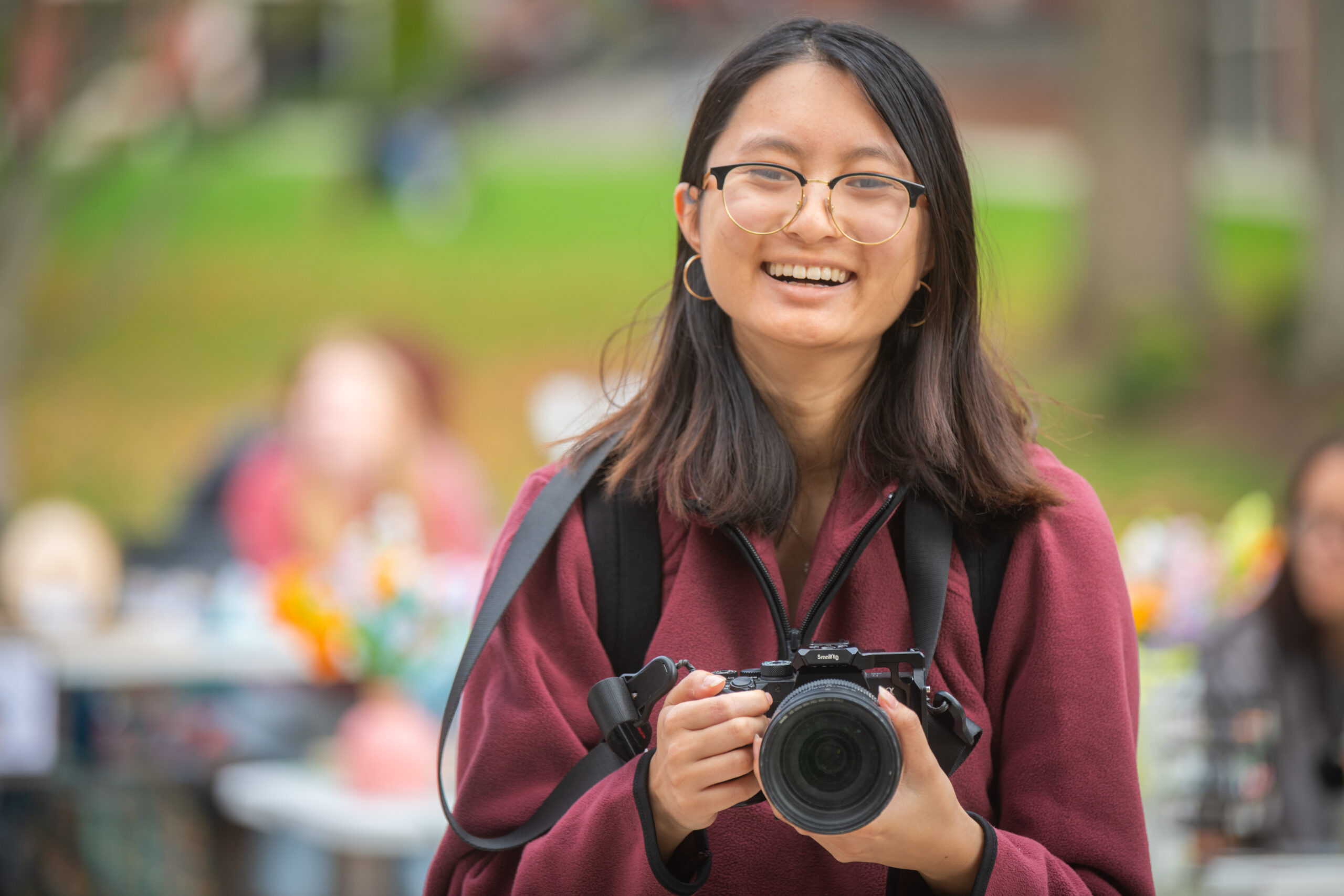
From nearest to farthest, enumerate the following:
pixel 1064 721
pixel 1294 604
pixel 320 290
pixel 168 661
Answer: pixel 1064 721, pixel 1294 604, pixel 168 661, pixel 320 290

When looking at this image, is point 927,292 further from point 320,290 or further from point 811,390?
point 320,290

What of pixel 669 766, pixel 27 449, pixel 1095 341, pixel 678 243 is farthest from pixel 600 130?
pixel 669 766

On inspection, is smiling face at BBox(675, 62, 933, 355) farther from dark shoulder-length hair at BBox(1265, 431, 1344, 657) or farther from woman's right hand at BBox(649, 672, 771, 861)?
dark shoulder-length hair at BBox(1265, 431, 1344, 657)

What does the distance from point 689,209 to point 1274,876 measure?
1.85 m

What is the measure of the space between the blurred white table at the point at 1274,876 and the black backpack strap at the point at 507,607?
1692 mm

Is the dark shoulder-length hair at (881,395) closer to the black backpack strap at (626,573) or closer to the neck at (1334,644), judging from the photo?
the black backpack strap at (626,573)

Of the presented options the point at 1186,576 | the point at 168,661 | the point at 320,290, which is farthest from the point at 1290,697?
the point at 320,290

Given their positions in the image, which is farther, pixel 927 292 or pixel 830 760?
pixel 927 292

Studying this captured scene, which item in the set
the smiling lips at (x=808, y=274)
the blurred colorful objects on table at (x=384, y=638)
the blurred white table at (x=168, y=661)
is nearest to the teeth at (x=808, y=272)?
the smiling lips at (x=808, y=274)

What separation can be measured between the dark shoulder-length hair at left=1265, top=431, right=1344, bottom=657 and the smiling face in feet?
7.92

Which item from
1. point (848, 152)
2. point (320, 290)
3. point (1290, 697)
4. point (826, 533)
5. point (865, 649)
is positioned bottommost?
point (1290, 697)

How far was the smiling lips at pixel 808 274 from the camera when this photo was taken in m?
1.20

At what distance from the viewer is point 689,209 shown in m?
1.29

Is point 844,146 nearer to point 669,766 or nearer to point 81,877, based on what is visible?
point 669,766
